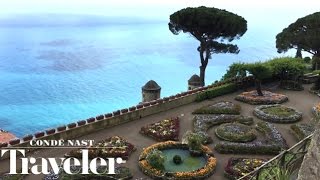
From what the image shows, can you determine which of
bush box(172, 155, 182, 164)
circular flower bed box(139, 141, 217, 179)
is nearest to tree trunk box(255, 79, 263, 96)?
circular flower bed box(139, 141, 217, 179)

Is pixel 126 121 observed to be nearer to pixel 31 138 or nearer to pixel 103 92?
pixel 31 138

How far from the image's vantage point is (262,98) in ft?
132

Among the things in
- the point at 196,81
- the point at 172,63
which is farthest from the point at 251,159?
the point at 172,63

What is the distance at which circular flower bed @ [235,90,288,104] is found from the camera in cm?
3969

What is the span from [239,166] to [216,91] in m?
16.5

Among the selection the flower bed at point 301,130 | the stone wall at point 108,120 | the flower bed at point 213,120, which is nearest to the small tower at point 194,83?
the stone wall at point 108,120

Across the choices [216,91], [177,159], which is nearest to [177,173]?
[177,159]

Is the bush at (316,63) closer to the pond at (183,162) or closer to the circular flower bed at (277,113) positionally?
the circular flower bed at (277,113)

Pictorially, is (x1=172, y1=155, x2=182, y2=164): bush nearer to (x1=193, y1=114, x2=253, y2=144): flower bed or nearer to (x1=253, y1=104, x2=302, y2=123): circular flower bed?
(x1=193, y1=114, x2=253, y2=144): flower bed

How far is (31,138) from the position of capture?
93.7 feet

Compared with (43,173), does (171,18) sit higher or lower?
higher

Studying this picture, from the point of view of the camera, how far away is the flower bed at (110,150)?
90.4 ft

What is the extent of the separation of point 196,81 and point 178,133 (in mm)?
13922

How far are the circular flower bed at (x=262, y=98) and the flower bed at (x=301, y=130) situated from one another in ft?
23.2
